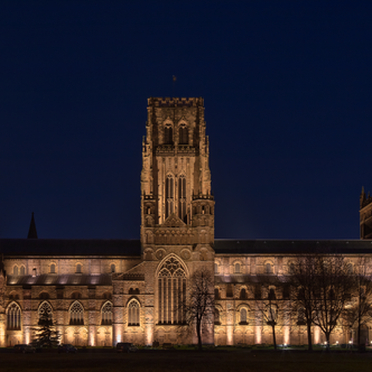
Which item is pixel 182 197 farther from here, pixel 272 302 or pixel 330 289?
pixel 330 289

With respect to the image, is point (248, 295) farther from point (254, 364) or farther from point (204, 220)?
point (254, 364)

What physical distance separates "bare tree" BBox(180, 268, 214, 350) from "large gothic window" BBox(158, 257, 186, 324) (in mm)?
1163

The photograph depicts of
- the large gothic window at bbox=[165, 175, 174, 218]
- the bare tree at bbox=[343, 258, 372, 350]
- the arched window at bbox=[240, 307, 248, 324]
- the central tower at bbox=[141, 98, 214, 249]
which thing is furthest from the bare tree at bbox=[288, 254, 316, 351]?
the large gothic window at bbox=[165, 175, 174, 218]

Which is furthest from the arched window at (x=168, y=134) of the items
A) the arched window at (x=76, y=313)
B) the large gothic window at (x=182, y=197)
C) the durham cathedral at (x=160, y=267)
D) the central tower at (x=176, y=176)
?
the arched window at (x=76, y=313)

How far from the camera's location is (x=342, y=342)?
377ft

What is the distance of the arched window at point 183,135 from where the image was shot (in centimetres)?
12744

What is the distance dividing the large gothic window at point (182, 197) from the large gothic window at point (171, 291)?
10.5 meters

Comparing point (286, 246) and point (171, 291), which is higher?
point (286, 246)

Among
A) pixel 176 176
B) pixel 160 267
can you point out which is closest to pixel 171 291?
pixel 160 267

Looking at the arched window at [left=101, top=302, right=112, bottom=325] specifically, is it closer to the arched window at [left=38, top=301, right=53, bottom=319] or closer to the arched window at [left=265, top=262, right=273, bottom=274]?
the arched window at [left=38, top=301, right=53, bottom=319]

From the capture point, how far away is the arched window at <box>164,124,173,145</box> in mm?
127369

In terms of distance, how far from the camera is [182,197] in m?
124

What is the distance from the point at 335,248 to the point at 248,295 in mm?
21021

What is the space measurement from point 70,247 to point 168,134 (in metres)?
28.3
